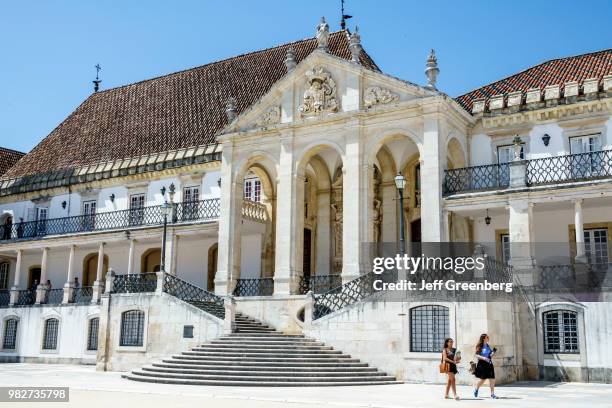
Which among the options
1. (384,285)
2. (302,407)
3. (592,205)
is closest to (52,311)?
(384,285)

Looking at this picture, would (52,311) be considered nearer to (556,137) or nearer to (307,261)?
(307,261)

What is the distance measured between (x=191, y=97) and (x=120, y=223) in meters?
7.70

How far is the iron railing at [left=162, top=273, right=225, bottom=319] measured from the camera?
72.2ft

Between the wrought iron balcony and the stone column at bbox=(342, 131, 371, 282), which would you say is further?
the stone column at bbox=(342, 131, 371, 282)

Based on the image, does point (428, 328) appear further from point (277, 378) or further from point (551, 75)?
point (551, 75)

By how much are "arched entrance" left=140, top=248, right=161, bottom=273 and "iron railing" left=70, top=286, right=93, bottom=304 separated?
2.72 metres

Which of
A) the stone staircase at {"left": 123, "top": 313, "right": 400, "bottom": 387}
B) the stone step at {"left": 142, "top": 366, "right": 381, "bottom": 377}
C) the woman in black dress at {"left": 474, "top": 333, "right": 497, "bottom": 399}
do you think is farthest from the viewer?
the stone step at {"left": 142, "top": 366, "right": 381, "bottom": 377}

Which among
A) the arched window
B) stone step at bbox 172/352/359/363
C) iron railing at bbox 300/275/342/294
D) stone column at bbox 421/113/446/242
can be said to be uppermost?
stone column at bbox 421/113/446/242

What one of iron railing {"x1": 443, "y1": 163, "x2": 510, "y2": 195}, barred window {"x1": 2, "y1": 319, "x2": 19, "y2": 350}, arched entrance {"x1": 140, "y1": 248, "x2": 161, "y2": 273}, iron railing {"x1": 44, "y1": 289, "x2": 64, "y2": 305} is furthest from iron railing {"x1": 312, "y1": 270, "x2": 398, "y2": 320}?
barred window {"x1": 2, "y1": 319, "x2": 19, "y2": 350}

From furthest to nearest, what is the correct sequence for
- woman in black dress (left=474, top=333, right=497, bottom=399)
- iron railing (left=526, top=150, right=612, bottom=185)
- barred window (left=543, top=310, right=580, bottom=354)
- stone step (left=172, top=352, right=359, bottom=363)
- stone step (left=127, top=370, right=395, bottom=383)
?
iron railing (left=526, top=150, right=612, bottom=185), barred window (left=543, top=310, right=580, bottom=354), stone step (left=172, top=352, right=359, bottom=363), stone step (left=127, top=370, right=395, bottom=383), woman in black dress (left=474, top=333, right=497, bottom=399)

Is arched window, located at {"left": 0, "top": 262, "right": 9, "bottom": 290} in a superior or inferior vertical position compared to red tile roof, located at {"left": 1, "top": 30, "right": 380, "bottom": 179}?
inferior

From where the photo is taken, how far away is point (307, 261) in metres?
26.3

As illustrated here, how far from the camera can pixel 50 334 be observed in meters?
27.6

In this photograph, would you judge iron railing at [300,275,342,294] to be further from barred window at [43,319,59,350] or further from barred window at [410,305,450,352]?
barred window at [43,319,59,350]
